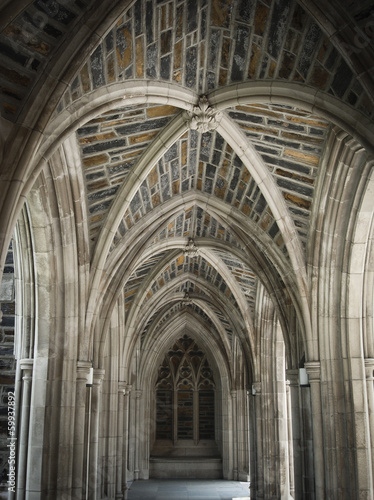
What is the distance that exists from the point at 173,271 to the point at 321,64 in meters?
9.80

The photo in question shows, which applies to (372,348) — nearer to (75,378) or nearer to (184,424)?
(75,378)

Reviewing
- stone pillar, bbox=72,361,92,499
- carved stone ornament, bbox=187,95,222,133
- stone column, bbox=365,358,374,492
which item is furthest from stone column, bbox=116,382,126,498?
carved stone ornament, bbox=187,95,222,133

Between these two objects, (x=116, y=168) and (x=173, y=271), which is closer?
(x=116, y=168)

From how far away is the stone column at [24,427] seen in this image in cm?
749

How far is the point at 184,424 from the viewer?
21.9 metres

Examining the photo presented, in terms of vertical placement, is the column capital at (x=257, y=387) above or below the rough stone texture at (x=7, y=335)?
below

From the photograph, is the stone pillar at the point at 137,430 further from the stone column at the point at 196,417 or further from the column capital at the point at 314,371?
the column capital at the point at 314,371

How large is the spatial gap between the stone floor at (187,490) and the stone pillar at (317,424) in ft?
19.7

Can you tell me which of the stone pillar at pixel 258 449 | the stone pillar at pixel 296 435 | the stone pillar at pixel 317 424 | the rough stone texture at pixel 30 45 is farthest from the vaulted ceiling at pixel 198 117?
the stone pillar at pixel 258 449

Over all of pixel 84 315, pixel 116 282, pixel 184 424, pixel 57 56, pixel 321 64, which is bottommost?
pixel 184 424

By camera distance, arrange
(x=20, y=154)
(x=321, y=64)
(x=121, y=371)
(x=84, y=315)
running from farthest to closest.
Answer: (x=121, y=371), (x=84, y=315), (x=321, y=64), (x=20, y=154)

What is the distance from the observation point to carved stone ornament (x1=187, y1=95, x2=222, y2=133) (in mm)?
8023

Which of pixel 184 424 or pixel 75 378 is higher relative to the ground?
pixel 75 378

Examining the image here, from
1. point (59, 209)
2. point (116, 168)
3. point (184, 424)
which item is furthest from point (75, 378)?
point (184, 424)
